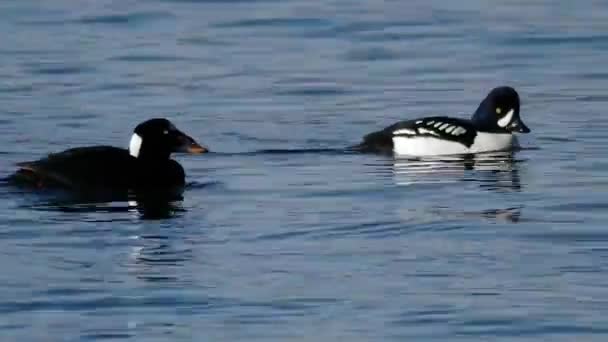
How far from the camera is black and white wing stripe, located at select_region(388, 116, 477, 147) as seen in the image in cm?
1931

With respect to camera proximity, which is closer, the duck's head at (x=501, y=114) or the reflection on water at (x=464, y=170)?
the reflection on water at (x=464, y=170)

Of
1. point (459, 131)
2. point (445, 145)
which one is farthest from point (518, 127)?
point (445, 145)

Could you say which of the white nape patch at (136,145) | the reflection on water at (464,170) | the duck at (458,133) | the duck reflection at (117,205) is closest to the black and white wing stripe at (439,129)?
the duck at (458,133)

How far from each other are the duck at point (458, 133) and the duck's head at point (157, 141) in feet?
7.62

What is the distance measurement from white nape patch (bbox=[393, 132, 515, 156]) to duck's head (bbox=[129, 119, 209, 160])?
2515 mm

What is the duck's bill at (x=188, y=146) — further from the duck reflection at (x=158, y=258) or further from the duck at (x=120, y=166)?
the duck reflection at (x=158, y=258)

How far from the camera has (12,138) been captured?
19.8 meters

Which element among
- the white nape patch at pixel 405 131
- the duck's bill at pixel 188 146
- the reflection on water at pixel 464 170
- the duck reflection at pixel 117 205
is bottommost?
the reflection on water at pixel 464 170

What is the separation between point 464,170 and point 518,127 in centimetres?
191

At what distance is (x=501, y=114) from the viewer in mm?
20156

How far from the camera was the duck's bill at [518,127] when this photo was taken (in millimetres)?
19922

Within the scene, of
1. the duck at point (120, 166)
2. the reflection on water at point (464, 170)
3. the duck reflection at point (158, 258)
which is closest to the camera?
the duck reflection at point (158, 258)

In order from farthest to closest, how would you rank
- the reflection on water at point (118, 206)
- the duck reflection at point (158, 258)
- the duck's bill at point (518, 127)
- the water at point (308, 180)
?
the duck's bill at point (518, 127)
the reflection on water at point (118, 206)
the duck reflection at point (158, 258)
the water at point (308, 180)

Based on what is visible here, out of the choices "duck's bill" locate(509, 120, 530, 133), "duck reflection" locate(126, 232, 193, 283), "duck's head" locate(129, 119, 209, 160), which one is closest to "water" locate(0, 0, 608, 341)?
"duck reflection" locate(126, 232, 193, 283)
